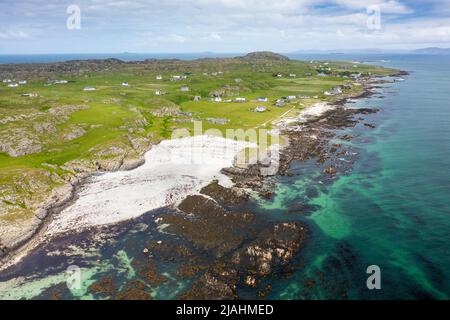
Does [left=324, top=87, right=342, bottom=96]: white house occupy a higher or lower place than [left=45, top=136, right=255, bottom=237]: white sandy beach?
higher

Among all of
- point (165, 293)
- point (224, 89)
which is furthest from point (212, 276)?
point (224, 89)

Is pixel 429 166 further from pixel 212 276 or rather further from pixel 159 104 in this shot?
pixel 159 104

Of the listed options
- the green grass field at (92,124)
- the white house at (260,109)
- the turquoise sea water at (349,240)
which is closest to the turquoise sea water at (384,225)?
the turquoise sea water at (349,240)

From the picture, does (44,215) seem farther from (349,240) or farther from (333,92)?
(333,92)

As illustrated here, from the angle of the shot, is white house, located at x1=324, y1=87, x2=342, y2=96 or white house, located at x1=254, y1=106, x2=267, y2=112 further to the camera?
white house, located at x1=324, y1=87, x2=342, y2=96

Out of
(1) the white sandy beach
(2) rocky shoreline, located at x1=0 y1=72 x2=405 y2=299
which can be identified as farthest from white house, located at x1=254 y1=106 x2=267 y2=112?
(2) rocky shoreline, located at x1=0 y1=72 x2=405 y2=299

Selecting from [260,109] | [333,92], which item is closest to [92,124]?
[260,109]

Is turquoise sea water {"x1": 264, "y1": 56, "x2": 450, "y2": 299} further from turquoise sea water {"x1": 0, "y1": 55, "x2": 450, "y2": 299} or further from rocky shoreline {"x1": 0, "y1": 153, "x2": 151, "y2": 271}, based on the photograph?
rocky shoreline {"x1": 0, "y1": 153, "x2": 151, "y2": 271}

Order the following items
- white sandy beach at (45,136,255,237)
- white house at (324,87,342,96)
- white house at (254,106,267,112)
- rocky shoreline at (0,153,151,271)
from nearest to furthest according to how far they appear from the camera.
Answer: rocky shoreline at (0,153,151,271), white sandy beach at (45,136,255,237), white house at (254,106,267,112), white house at (324,87,342,96)
